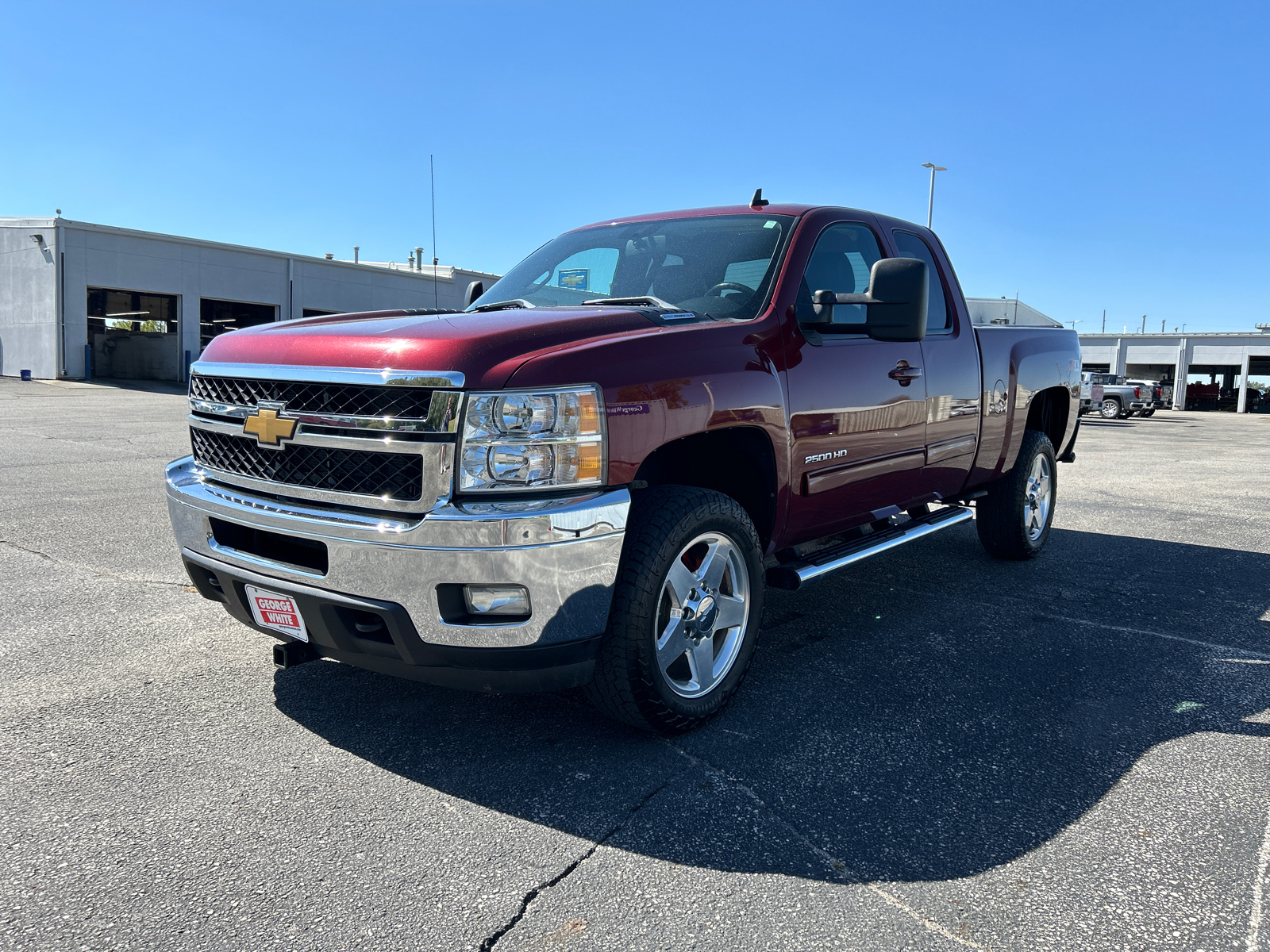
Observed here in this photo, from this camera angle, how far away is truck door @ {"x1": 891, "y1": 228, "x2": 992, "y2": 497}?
15.1 feet

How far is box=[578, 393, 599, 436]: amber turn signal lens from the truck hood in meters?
0.20

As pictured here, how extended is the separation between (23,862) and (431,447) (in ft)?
4.78

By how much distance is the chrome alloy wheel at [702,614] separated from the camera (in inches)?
122

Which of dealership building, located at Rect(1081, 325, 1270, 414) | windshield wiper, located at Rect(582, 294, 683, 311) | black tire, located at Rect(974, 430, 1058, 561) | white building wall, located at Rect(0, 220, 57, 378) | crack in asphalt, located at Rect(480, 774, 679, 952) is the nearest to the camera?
crack in asphalt, located at Rect(480, 774, 679, 952)

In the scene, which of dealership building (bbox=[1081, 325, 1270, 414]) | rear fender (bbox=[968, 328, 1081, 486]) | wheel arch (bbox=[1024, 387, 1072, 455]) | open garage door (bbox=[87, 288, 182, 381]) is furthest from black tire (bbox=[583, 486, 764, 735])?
dealership building (bbox=[1081, 325, 1270, 414])

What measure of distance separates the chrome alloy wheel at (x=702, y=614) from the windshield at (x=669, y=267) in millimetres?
964

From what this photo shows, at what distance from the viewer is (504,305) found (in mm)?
3928

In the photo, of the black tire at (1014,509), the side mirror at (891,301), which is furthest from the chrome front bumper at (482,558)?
the black tire at (1014,509)

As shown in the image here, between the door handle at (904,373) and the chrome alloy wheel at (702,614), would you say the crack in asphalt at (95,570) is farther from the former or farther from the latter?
the door handle at (904,373)

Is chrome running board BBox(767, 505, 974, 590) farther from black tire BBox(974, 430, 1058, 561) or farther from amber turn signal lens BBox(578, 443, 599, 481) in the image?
amber turn signal lens BBox(578, 443, 599, 481)

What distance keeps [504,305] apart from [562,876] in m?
2.38

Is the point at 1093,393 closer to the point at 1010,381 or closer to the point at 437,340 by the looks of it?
the point at 1010,381

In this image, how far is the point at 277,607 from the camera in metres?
2.90

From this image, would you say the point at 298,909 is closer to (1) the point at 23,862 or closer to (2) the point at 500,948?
(2) the point at 500,948
